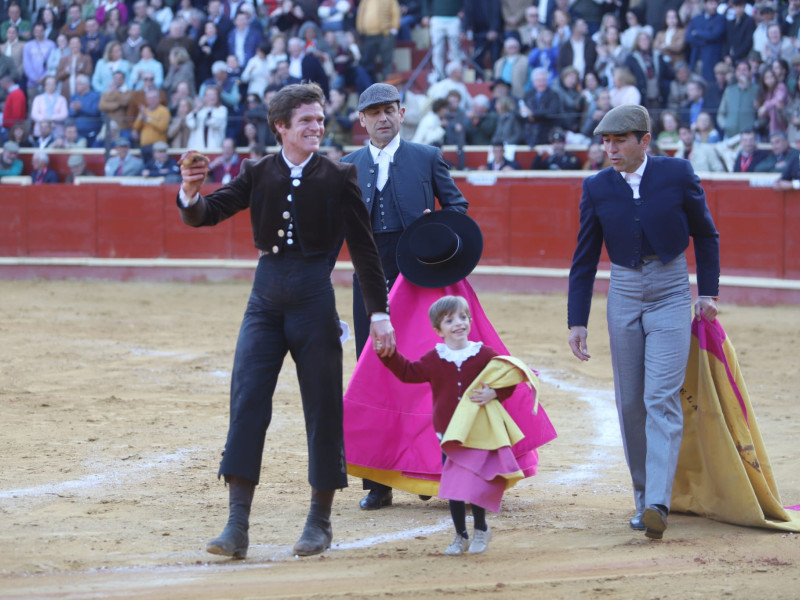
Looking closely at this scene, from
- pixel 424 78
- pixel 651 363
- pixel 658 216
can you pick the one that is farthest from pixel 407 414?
pixel 424 78

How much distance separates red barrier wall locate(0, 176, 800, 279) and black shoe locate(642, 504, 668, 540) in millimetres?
8026

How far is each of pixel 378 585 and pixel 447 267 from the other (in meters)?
1.49

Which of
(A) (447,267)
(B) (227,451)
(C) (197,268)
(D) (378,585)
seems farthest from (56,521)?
(C) (197,268)

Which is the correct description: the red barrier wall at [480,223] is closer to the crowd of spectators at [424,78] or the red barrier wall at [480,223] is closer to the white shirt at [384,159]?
the crowd of spectators at [424,78]

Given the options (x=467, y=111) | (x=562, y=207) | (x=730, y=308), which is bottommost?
(x=730, y=308)

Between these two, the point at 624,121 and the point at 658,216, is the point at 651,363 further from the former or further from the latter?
the point at 624,121

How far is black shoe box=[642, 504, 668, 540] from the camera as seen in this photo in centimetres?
414

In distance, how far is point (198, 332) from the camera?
1022 centimetres

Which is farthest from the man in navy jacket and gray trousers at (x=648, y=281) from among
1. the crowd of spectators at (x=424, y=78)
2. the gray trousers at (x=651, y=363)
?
the crowd of spectators at (x=424, y=78)

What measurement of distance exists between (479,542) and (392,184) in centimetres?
157

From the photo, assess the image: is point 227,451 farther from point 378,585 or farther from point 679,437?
point 679,437

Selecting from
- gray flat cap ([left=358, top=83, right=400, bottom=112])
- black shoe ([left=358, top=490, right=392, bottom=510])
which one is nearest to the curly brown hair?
gray flat cap ([left=358, top=83, right=400, bottom=112])

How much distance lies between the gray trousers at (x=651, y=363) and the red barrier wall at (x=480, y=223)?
7697 millimetres

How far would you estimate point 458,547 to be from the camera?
13.1 ft
